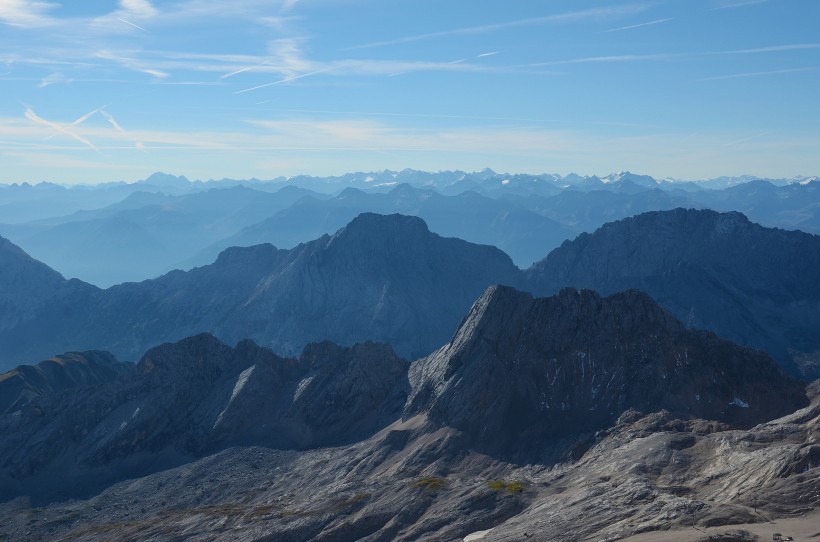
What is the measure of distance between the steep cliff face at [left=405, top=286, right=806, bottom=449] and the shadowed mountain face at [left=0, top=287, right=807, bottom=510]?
218mm

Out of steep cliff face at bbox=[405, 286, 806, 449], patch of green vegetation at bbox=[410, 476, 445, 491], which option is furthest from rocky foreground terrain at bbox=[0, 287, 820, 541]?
patch of green vegetation at bbox=[410, 476, 445, 491]

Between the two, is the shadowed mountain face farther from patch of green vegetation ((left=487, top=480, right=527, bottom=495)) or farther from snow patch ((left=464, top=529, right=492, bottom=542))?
snow patch ((left=464, top=529, right=492, bottom=542))

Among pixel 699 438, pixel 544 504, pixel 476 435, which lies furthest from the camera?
pixel 476 435

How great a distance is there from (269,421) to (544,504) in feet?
310

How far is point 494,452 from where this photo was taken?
154 metres

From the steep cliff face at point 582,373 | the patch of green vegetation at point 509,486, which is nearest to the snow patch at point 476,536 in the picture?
the patch of green vegetation at point 509,486

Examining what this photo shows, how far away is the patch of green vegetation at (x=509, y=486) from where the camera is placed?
123 metres

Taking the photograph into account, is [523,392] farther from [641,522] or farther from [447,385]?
[641,522]

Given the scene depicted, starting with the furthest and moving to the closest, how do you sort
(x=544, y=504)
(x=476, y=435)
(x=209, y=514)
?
(x=476, y=435) → (x=209, y=514) → (x=544, y=504)

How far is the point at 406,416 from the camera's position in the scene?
175 metres

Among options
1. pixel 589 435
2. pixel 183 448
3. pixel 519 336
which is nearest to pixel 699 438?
pixel 589 435

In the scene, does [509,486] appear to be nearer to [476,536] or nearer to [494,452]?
[476,536]

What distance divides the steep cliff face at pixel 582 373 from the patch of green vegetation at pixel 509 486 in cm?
2641

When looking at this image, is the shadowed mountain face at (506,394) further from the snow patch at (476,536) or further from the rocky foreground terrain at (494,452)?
the snow patch at (476,536)
